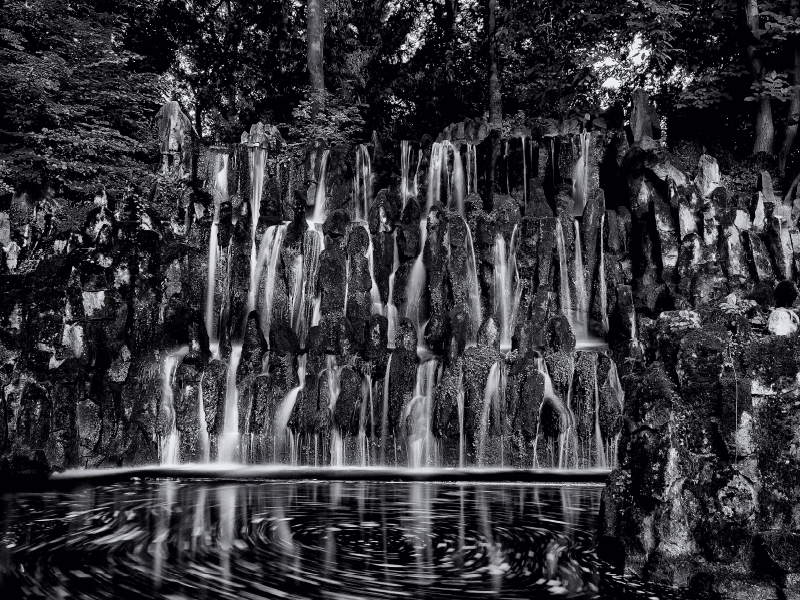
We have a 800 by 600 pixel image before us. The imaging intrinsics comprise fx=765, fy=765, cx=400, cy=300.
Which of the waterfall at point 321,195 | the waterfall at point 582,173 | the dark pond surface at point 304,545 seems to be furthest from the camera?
the waterfall at point 582,173

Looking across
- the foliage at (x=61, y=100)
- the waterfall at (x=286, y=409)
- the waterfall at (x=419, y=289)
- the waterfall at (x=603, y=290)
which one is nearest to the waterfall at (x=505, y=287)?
the waterfall at (x=419, y=289)

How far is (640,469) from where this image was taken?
5.70 meters

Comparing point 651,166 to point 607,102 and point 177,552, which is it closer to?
point 607,102

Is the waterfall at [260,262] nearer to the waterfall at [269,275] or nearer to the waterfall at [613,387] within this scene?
the waterfall at [269,275]

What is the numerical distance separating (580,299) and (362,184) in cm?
623

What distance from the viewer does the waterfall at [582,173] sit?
1902 centimetres

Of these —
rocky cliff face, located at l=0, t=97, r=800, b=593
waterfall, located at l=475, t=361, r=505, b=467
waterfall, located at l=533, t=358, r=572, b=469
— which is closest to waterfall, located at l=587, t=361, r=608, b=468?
rocky cliff face, located at l=0, t=97, r=800, b=593

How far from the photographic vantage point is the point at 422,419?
1372cm

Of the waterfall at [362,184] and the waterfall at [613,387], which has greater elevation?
the waterfall at [362,184]

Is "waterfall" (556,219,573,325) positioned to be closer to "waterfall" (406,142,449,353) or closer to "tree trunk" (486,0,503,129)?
"waterfall" (406,142,449,353)

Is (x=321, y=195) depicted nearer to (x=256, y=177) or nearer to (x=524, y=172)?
(x=256, y=177)

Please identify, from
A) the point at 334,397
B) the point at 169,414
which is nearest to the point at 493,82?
the point at 334,397

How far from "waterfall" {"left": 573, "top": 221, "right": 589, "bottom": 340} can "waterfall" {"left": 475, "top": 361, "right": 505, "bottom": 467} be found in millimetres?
3333

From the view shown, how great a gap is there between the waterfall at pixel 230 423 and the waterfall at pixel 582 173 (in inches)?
372
